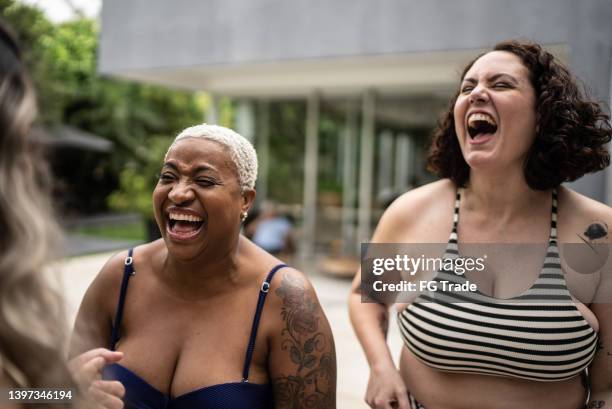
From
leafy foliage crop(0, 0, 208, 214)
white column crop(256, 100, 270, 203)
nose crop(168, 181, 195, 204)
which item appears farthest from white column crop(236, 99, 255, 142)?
nose crop(168, 181, 195, 204)

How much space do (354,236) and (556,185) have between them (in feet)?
30.4

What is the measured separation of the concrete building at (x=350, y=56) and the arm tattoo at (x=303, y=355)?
12.7 ft

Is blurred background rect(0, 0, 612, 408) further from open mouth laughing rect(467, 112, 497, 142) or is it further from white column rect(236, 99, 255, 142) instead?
open mouth laughing rect(467, 112, 497, 142)

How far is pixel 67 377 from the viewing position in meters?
0.99

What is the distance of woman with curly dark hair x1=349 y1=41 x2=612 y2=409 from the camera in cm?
173

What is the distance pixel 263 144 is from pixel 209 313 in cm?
1026

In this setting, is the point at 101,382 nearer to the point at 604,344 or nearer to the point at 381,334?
the point at 381,334

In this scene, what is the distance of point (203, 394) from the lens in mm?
1749

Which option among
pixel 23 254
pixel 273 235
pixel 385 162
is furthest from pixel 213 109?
pixel 23 254

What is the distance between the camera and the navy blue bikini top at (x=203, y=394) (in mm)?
1747

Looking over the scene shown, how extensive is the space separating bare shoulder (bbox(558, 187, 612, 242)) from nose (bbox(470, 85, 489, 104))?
433mm

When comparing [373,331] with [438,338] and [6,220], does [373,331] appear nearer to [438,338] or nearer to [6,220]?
[438,338]

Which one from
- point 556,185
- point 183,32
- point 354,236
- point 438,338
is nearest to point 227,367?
point 438,338

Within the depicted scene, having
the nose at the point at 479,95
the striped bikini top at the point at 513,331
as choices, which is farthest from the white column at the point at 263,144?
the striped bikini top at the point at 513,331
